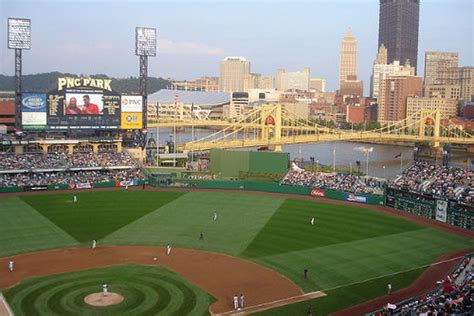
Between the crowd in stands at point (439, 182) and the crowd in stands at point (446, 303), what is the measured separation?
18.7 meters

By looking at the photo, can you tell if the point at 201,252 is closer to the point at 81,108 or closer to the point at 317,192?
the point at 317,192

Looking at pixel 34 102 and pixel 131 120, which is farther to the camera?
pixel 131 120

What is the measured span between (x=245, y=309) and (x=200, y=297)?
7.90ft

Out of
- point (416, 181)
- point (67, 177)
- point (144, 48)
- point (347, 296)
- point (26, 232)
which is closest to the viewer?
point (347, 296)

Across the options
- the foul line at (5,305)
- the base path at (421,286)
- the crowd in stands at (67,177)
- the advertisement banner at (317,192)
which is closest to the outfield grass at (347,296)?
the base path at (421,286)

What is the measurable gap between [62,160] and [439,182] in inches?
1415

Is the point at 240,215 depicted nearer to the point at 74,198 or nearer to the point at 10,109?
the point at 74,198

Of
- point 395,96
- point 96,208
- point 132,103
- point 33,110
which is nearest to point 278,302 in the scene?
point 96,208

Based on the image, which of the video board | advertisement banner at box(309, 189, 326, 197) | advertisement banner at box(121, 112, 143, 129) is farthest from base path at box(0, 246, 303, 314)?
advertisement banner at box(121, 112, 143, 129)

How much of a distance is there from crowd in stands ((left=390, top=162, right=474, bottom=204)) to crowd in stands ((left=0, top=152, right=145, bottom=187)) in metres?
25.6

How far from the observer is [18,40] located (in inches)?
2195

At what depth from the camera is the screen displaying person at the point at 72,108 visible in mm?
57219

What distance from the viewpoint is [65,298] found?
24.4 metres

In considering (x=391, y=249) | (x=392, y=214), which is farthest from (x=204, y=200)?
(x=391, y=249)
